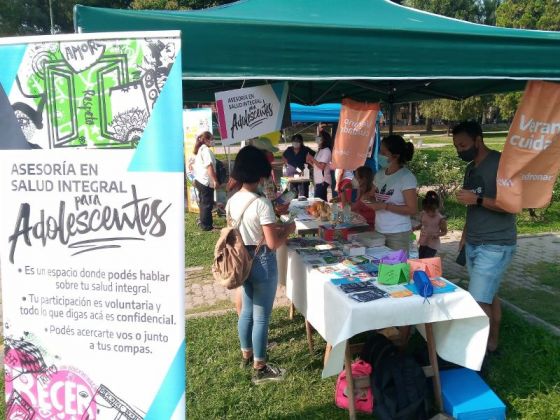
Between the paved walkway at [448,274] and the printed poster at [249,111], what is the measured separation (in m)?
2.14

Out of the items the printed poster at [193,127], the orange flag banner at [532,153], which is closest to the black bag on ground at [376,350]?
the orange flag banner at [532,153]

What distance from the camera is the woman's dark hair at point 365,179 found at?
475cm

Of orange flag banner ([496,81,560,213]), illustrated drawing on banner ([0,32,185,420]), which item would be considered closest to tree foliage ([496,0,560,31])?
orange flag banner ([496,81,560,213])

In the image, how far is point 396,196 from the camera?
145 inches

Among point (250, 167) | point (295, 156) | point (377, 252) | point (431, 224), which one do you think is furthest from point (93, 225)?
point (295, 156)

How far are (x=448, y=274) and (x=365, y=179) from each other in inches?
72.8

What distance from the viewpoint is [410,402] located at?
2.72 meters

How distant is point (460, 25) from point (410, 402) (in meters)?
2.44

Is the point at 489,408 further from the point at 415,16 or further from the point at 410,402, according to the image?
the point at 415,16

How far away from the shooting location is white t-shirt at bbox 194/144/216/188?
26.1 ft

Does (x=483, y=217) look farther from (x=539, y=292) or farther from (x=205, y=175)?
(x=205, y=175)

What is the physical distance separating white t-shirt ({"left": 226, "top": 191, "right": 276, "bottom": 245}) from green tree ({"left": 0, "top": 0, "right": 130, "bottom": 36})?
72.3ft

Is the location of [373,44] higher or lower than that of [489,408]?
higher

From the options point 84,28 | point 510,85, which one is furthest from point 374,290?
point 510,85
